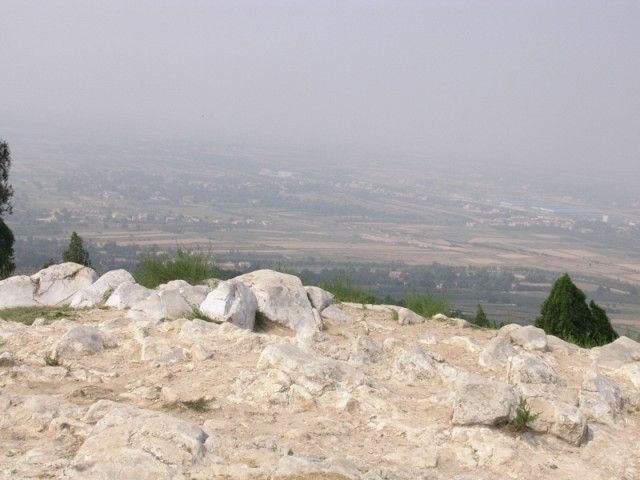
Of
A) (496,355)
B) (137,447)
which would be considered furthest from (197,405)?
(496,355)

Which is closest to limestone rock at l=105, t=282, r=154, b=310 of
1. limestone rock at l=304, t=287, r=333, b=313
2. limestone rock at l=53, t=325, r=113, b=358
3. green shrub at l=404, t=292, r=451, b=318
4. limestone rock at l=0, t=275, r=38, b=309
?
limestone rock at l=0, t=275, r=38, b=309

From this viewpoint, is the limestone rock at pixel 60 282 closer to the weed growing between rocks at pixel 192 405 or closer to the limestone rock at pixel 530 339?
the weed growing between rocks at pixel 192 405

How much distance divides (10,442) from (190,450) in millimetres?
1280

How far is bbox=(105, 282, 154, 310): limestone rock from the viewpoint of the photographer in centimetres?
837

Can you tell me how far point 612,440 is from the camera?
528 cm

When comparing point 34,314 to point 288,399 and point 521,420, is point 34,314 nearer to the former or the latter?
point 288,399

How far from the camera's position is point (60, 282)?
381 inches

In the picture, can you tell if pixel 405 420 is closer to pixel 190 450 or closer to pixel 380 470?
pixel 380 470

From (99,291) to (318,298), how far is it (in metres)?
2.96

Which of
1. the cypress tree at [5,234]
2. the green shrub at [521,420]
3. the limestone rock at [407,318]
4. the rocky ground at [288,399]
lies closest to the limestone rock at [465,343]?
the rocky ground at [288,399]

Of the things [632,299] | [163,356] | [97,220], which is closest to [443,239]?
[632,299]

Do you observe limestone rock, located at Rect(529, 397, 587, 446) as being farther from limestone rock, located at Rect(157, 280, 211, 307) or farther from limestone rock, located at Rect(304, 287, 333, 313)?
limestone rock, located at Rect(157, 280, 211, 307)

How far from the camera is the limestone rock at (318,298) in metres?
8.66

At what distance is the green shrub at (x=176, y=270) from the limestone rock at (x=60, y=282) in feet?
2.47
